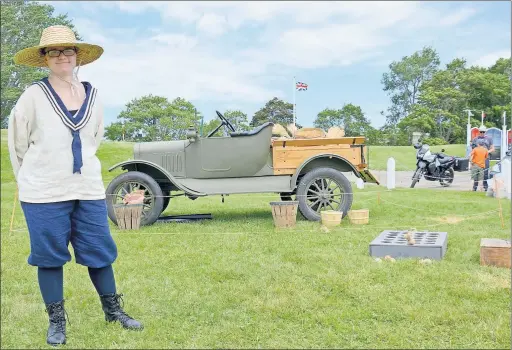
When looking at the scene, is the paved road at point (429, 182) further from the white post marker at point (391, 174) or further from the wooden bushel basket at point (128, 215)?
the wooden bushel basket at point (128, 215)

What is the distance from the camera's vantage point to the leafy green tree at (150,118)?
125 inches

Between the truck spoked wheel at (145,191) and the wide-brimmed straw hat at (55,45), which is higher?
the wide-brimmed straw hat at (55,45)

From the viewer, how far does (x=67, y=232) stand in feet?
6.70

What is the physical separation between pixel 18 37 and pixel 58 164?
1171mm

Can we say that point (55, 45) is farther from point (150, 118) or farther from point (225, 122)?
point (225, 122)

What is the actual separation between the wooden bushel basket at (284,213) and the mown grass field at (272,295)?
26cm

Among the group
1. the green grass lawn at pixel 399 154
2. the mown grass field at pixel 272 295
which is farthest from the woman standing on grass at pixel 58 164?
the green grass lawn at pixel 399 154

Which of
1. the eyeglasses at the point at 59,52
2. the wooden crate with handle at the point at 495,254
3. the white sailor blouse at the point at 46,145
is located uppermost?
the eyeglasses at the point at 59,52

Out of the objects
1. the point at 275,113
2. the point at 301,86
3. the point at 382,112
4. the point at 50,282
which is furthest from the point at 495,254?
the point at 275,113

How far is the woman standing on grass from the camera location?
1.94 m

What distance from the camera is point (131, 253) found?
3641 mm

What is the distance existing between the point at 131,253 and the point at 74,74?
6.03 ft

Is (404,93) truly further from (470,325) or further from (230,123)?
(470,325)

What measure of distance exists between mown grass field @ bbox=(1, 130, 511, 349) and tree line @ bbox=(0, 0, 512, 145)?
2.28ft
